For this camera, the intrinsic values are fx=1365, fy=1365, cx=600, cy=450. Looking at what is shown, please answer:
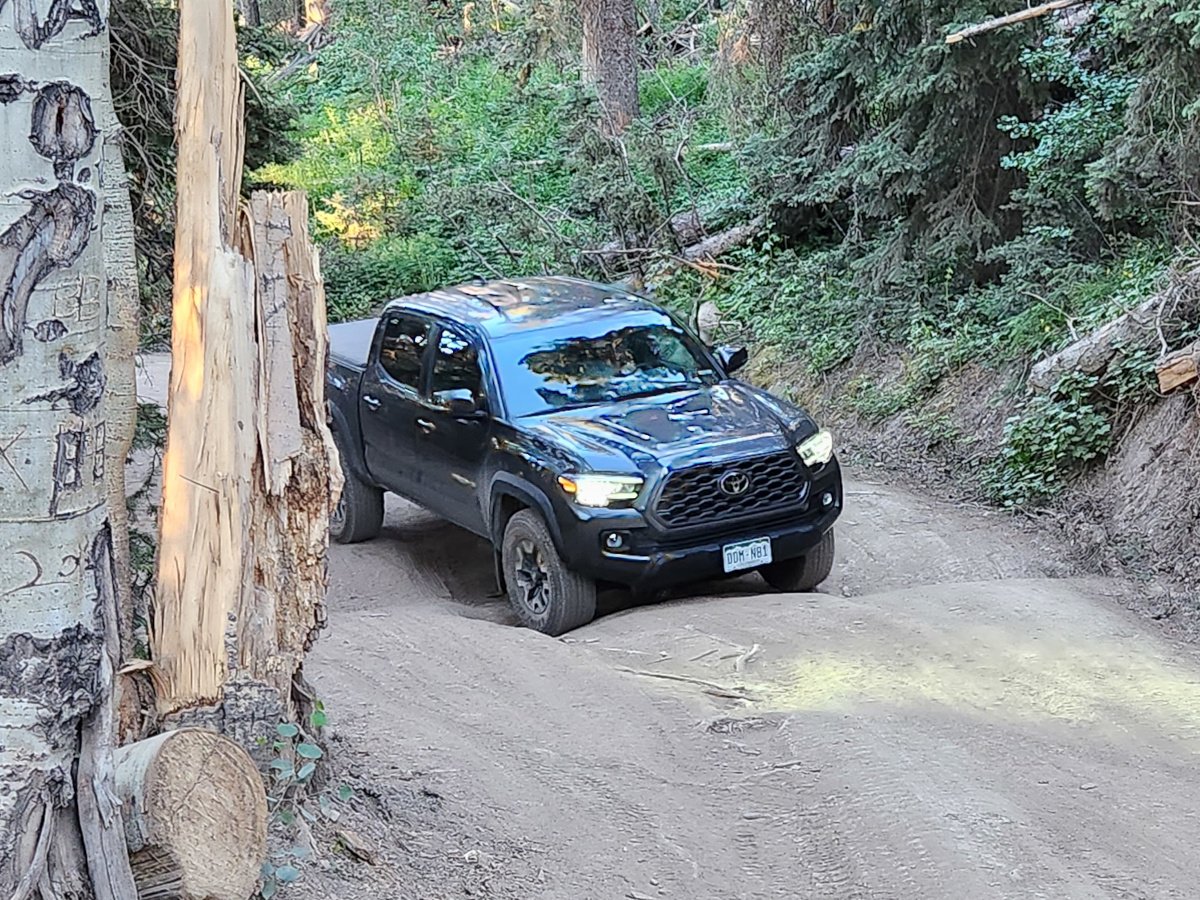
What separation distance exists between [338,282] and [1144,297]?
15934 millimetres

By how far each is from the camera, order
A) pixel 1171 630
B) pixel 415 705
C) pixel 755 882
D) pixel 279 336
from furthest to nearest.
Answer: pixel 1171 630
pixel 415 705
pixel 755 882
pixel 279 336

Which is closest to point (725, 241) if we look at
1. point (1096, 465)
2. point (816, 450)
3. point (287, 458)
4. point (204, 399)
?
point (1096, 465)

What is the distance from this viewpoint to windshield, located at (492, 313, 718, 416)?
9352mm

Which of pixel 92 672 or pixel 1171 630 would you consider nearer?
pixel 92 672

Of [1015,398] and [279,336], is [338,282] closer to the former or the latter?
[1015,398]

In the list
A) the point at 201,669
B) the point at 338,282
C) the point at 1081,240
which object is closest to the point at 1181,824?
the point at 201,669

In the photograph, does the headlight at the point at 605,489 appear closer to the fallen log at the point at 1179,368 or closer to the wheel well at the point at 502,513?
the wheel well at the point at 502,513

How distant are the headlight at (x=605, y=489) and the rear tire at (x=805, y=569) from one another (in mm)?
1436

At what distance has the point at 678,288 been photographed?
755 inches

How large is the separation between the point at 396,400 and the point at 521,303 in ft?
4.05

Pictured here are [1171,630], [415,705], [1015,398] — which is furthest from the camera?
[1015,398]

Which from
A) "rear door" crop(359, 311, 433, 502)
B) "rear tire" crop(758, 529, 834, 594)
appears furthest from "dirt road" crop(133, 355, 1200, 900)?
"rear door" crop(359, 311, 433, 502)

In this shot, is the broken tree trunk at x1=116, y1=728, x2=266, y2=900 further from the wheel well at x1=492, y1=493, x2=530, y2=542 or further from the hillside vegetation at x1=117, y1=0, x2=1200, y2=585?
the hillside vegetation at x1=117, y1=0, x2=1200, y2=585

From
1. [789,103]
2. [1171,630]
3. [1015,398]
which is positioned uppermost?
[789,103]
